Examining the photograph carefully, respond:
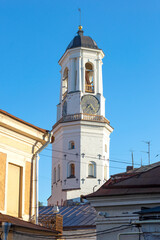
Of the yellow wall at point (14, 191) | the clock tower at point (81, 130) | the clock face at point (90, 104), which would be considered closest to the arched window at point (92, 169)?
the clock tower at point (81, 130)

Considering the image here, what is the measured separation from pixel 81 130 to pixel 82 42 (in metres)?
10.8

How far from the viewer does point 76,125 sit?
55062 mm

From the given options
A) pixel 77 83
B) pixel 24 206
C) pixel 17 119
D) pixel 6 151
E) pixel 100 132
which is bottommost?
pixel 24 206

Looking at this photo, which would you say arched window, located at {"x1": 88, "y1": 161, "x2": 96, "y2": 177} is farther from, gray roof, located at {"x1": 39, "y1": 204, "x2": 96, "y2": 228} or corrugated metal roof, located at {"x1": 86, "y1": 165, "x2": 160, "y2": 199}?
corrugated metal roof, located at {"x1": 86, "y1": 165, "x2": 160, "y2": 199}

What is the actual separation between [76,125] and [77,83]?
506 centimetres

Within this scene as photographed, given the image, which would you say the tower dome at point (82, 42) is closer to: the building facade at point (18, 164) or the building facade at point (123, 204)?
the building facade at point (18, 164)

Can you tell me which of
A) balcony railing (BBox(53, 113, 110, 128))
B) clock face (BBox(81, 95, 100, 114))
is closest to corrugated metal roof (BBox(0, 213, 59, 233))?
balcony railing (BBox(53, 113, 110, 128))

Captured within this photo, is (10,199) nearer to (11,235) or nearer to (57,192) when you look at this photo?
(11,235)

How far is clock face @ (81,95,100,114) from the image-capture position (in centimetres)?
5616

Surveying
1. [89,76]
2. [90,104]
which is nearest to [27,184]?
[90,104]

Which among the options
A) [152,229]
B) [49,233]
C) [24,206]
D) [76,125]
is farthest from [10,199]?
[76,125]

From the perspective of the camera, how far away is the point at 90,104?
185ft

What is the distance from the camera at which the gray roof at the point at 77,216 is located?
31.4 m

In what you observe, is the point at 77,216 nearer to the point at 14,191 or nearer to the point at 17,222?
the point at 14,191
